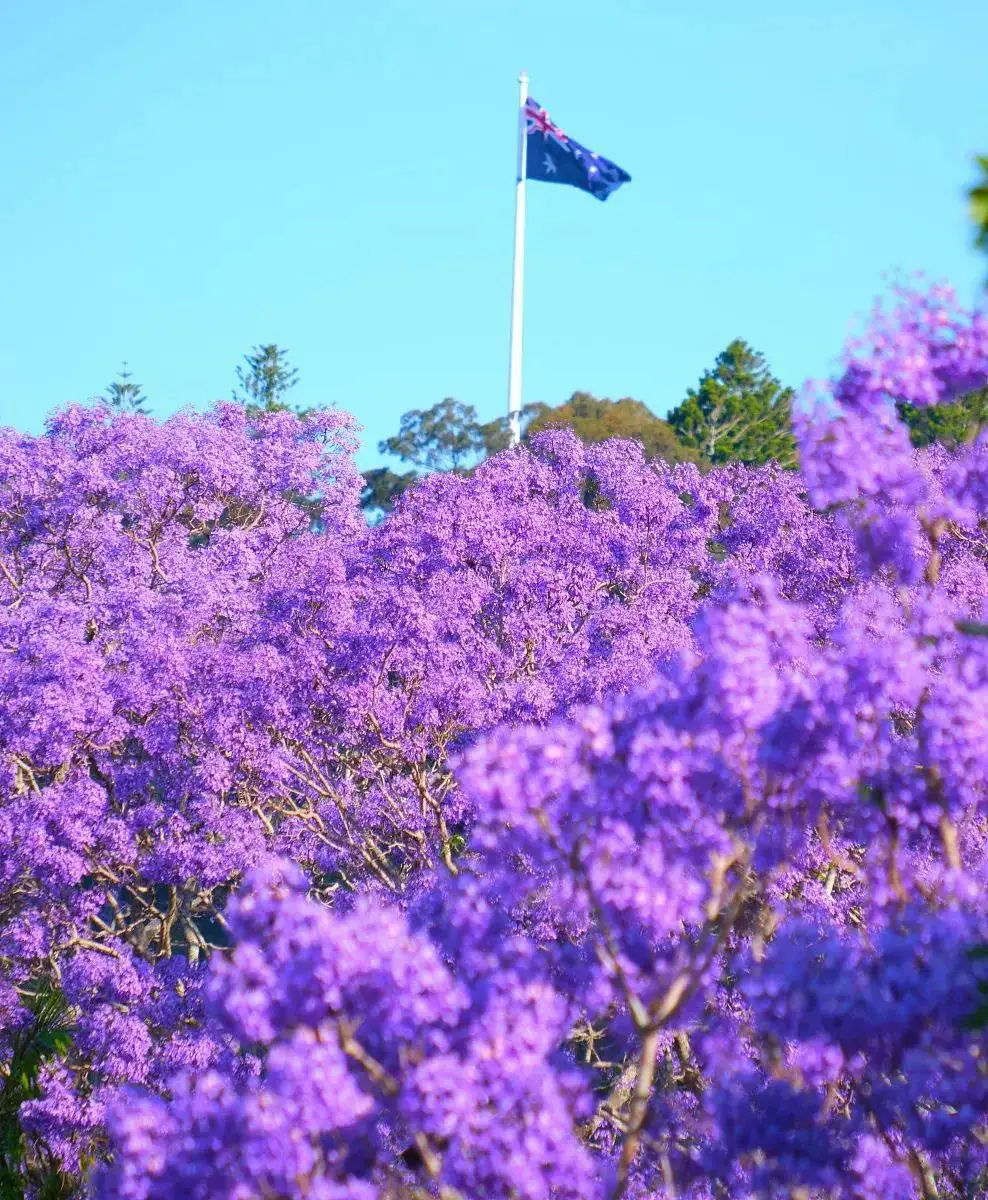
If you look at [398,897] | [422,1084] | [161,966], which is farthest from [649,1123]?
[161,966]

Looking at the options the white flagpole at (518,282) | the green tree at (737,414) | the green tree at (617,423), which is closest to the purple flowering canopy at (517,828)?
the white flagpole at (518,282)

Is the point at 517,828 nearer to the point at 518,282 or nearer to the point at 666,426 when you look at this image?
the point at 518,282

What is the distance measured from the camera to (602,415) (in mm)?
62188

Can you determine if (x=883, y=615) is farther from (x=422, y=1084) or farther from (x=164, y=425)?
(x=164, y=425)

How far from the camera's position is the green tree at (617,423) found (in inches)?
2082

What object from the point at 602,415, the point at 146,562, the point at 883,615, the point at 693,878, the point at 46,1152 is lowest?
the point at 46,1152

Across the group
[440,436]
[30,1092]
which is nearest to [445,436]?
[440,436]

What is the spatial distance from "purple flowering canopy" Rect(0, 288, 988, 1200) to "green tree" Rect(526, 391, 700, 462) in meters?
27.0

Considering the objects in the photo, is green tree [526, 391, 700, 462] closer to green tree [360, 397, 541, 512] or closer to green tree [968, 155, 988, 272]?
green tree [360, 397, 541, 512]

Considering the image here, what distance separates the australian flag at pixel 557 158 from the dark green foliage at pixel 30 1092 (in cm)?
3117

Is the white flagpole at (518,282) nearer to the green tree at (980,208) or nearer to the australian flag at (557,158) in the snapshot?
the australian flag at (557,158)

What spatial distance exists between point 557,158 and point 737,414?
72.9 feet

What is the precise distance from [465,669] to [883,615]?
9415 mm

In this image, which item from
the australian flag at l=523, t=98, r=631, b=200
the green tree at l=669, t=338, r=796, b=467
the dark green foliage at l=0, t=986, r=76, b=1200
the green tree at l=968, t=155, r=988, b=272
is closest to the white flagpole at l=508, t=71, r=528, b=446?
the australian flag at l=523, t=98, r=631, b=200
